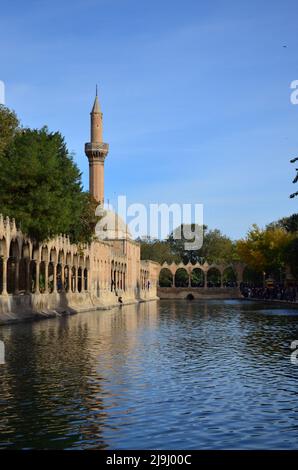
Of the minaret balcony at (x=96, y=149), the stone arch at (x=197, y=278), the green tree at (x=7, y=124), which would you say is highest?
the minaret balcony at (x=96, y=149)

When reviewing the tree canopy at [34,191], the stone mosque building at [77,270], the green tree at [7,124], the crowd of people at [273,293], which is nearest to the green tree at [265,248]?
the crowd of people at [273,293]

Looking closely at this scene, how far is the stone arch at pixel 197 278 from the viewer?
142550 millimetres

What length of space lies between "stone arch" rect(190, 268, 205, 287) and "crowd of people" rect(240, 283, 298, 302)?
15.0 m

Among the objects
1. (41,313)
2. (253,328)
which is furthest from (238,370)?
(41,313)

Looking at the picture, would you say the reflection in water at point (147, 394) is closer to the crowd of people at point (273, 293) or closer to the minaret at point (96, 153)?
the crowd of people at point (273, 293)

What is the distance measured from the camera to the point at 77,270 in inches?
2552

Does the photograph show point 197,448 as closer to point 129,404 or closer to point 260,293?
point 129,404

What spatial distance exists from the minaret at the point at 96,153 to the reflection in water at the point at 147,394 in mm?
66408

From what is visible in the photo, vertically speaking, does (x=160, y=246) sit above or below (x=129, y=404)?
above

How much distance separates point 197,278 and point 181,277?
331 cm

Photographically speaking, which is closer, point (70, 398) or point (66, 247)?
point (70, 398)

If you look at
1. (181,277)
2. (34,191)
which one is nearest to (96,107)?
(34,191)

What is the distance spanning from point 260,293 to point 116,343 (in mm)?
76553

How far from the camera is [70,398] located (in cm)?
1530
